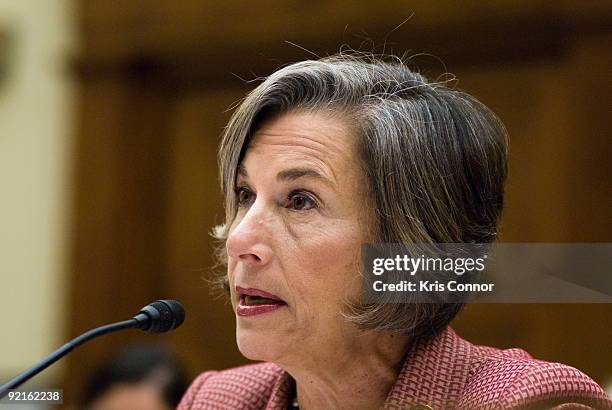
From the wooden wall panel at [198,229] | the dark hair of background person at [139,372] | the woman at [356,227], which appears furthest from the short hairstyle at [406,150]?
the dark hair of background person at [139,372]

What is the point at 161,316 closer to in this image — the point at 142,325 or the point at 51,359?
the point at 142,325

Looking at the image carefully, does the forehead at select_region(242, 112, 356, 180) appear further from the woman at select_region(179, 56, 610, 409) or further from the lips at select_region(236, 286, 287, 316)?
the lips at select_region(236, 286, 287, 316)

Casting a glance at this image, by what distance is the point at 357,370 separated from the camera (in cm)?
137

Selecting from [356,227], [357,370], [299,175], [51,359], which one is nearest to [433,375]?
[357,370]

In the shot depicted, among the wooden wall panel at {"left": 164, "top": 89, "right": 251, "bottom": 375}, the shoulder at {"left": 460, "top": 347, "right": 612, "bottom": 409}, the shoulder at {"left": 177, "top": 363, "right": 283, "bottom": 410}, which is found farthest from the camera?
the wooden wall panel at {"left": 164, "top": 89, "right": 251, "bottom": 375}

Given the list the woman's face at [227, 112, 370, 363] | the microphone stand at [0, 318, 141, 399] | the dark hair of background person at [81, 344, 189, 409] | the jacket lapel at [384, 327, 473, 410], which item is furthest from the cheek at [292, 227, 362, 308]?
the dark hair of background person at [81, 344, 189, 409]

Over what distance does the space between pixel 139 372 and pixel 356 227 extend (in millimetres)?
647

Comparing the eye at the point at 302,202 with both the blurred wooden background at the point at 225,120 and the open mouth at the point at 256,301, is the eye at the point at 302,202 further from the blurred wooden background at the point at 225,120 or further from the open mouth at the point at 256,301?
the blurred wooden background at the point at 225,120

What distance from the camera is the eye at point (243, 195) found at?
142 cm

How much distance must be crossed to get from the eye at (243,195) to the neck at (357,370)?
0.25 m

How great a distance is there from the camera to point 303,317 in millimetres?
1333

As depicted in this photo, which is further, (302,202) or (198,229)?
(198,229)

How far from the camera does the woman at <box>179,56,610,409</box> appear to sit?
1.33 meters

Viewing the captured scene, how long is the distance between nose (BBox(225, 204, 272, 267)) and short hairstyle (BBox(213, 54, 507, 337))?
0.33 ft
